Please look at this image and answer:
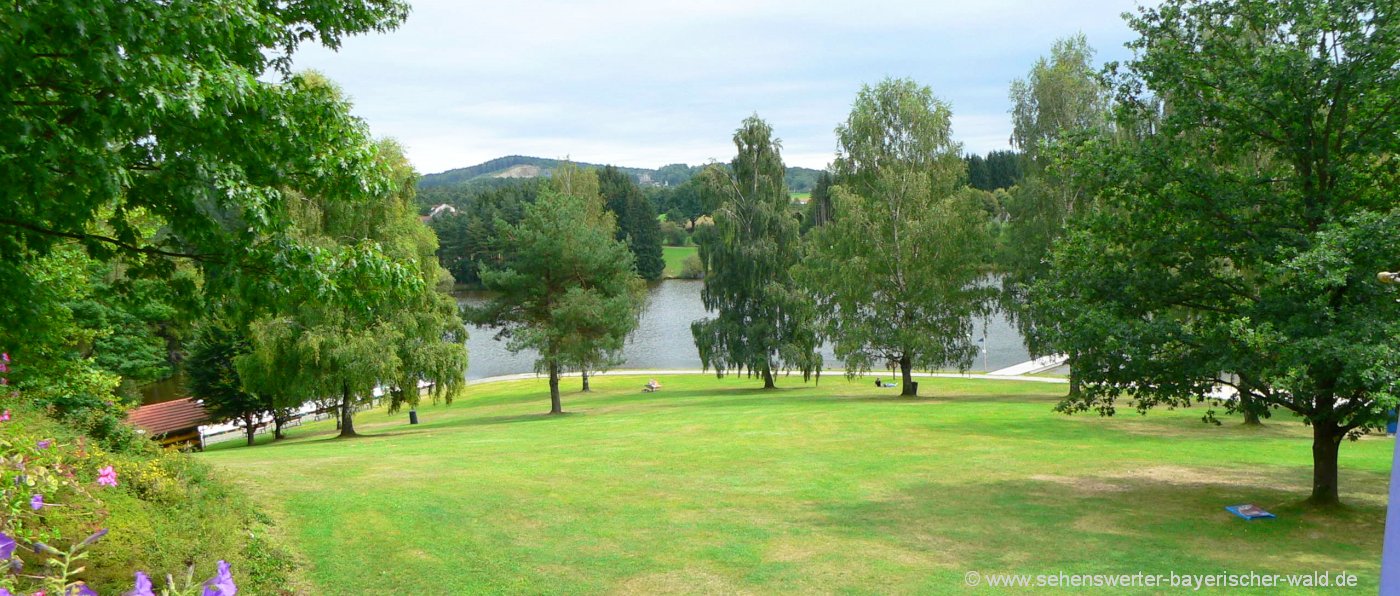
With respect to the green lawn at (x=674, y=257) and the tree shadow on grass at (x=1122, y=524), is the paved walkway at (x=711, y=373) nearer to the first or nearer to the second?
the tree shadow on grass at (x=1122, y=524)

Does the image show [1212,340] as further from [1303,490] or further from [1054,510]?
[1303,490]

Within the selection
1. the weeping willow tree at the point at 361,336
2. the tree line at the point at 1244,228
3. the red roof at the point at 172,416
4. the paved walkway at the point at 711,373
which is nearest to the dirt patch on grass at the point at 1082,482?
the tree line at the point at 1244,228

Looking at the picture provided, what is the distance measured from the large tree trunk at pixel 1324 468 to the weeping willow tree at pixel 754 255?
26.1 m

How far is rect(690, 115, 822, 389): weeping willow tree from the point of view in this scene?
126 feet

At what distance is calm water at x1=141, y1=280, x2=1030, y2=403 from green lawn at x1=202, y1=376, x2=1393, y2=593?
3181cm

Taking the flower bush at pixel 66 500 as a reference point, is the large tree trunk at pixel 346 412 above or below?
below

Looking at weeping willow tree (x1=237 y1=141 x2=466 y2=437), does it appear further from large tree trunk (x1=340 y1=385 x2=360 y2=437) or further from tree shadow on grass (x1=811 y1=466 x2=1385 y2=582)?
tree shadow on grass (x1=811 y1=466 x2=1385 y2=582)

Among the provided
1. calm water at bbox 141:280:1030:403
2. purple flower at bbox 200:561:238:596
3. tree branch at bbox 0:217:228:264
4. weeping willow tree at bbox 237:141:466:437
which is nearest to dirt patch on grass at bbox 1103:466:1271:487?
tree branch at bbox 0:217:228:264

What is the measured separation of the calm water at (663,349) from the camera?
194 feet

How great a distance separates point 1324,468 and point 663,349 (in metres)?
53.9

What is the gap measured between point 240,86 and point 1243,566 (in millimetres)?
10340

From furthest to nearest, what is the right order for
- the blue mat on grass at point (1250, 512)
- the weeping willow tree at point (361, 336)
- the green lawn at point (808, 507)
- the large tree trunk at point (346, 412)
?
the large tree trunk at point (346, 412) < the weeping willow tree at point (361, 336) < the blue mat on grass at point (1250, 512) < the green lawn at point (808, 507)

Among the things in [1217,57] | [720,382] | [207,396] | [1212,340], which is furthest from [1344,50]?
[720,382]

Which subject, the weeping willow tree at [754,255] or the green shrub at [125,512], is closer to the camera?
the green shrub at [125,512]
